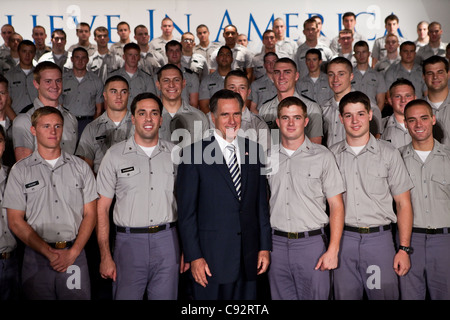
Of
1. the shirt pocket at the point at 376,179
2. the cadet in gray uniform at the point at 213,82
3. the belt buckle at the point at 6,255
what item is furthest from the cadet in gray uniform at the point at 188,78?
the belt buckle at the point at 6,255

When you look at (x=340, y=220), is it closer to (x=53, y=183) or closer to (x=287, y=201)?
(x=287, y=201)

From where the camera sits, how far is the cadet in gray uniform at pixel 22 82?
6.70 metres

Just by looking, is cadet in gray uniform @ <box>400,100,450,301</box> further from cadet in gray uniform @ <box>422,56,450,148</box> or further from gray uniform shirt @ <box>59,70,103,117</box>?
gray uniform shirt @ <box>59,70,103,117</box>

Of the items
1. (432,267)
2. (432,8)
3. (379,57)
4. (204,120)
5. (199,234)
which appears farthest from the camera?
(432,8)

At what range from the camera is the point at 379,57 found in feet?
27.8

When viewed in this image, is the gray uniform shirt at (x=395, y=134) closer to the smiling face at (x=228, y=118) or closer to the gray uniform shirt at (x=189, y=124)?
the gray uniform shirt at (x=189, y=124)

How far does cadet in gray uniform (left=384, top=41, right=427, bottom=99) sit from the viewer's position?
7.05 m

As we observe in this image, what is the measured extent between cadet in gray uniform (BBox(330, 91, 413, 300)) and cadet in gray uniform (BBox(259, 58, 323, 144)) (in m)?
1.12

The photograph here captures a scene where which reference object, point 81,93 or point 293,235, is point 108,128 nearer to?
point 293,235

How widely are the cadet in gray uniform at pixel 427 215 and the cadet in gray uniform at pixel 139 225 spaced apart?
1692 mm
